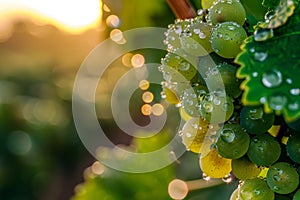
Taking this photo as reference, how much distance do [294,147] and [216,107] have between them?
0.07 meters

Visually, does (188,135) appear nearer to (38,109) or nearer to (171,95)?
(171,95)

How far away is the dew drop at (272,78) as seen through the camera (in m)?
0.37

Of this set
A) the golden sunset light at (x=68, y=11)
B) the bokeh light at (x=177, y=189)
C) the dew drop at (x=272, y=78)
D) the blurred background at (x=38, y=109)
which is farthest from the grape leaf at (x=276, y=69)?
the blurred background at (x=38, y=109)

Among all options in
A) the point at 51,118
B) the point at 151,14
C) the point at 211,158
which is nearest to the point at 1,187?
the point at 51,118

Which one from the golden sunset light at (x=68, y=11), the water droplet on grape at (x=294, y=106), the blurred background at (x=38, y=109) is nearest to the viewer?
the water droplet on grape at (x=294, y=106)

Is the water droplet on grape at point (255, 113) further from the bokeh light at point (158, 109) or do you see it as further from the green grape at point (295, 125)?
the bokeh light at point (158, 109)

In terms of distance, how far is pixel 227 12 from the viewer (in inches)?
19.5

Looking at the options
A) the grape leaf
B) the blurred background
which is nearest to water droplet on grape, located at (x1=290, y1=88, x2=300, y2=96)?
the grape leaf

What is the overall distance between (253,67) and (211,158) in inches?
6.1

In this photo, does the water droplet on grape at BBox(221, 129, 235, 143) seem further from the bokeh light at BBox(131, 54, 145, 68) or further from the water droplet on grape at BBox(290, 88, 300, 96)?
the bokeh light at BBox(131, 54, 145, 68)

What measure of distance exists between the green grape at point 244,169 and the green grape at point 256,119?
34 mm

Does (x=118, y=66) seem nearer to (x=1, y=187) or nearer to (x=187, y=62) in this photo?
(x=187, y=62)

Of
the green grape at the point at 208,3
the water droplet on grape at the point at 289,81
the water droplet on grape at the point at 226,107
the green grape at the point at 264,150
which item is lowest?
the green grape at the point at 264,150

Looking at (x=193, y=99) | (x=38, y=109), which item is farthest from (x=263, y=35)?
(x=38, y=109)
